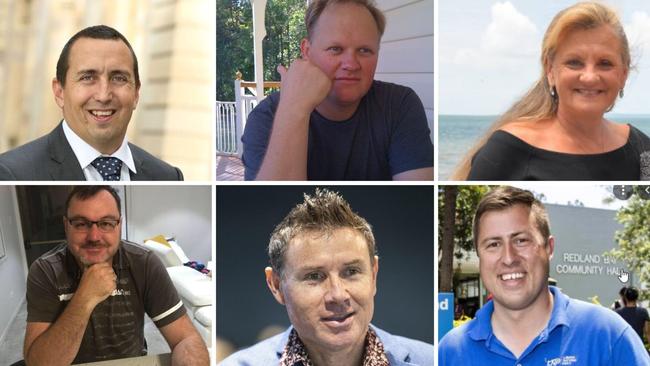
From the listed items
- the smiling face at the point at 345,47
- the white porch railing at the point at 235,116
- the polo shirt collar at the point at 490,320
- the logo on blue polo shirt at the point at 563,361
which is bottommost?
the logo on blue polo shirt at the point at 563,361

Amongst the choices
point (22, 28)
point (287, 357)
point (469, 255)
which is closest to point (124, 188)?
point (22, 28)

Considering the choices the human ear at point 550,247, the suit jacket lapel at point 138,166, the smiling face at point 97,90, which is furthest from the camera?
the human ear at point 550,247

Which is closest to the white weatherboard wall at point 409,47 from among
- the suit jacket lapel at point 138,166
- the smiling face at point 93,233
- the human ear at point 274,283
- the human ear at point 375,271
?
the human ear at point 375,271

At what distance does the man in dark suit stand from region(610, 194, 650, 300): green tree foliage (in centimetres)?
195

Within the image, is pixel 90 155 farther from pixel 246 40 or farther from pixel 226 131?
pixel 246 40

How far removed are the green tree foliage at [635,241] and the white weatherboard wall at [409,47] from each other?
2.84ft

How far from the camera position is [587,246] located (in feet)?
9.98

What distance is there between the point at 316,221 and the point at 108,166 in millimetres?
797

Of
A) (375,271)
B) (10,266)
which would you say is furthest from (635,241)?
(10,266)

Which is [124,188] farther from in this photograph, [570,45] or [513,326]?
[570,45]

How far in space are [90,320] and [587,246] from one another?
6.26ft

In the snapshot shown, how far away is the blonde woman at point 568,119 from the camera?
9.70 feet

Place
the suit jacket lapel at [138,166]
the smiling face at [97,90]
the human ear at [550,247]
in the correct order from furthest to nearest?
the human ear at [550,247], the suit jacket lapel at [138,166], the smiling face at [97,90]

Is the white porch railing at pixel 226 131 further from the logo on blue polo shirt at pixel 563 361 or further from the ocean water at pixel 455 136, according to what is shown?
the logo on blue polo shirt at pixel 563 361
